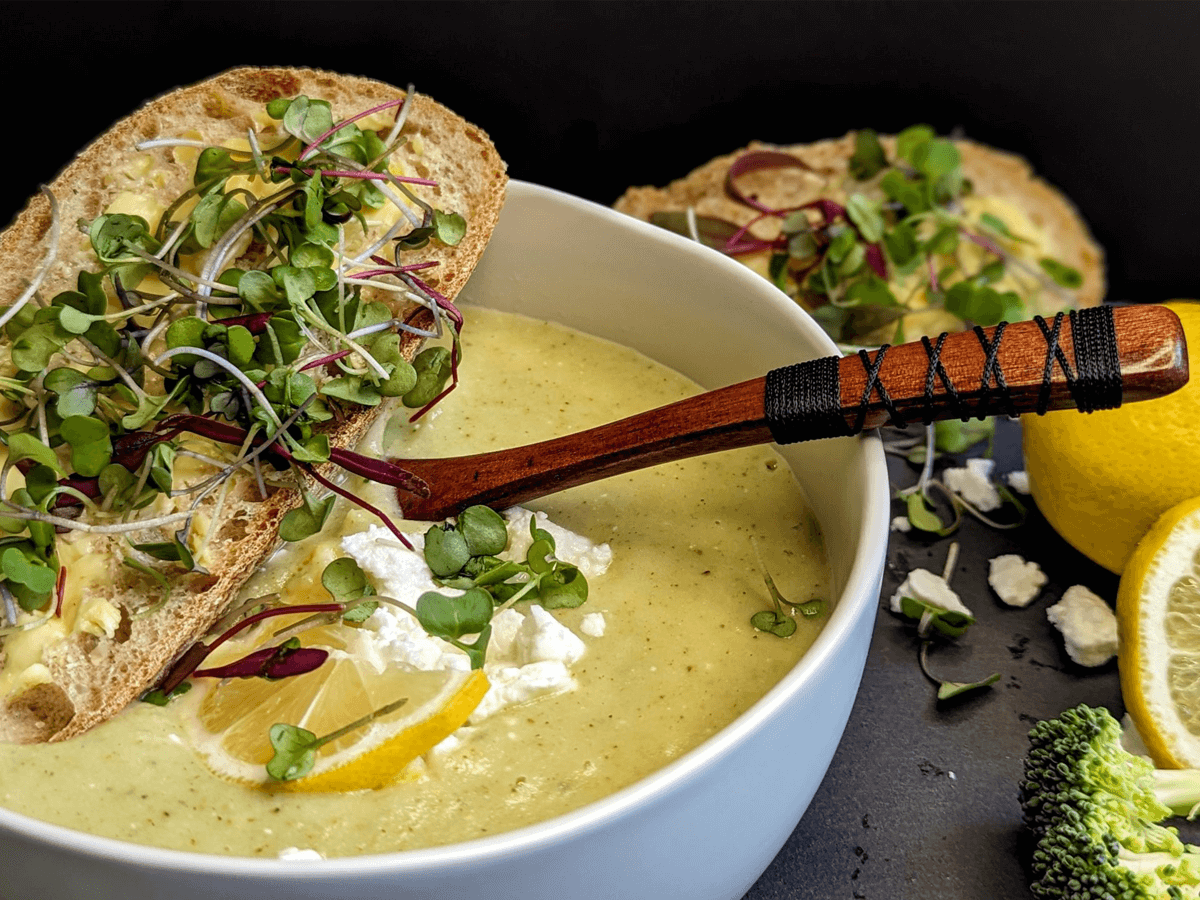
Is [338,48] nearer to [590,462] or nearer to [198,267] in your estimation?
[198,267]

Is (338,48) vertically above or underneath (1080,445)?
above

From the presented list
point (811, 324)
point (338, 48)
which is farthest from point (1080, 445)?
point (338, 48)

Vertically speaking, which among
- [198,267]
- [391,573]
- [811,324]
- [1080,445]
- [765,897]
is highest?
[198,267]

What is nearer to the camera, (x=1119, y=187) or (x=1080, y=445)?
(x=1080, y=445)

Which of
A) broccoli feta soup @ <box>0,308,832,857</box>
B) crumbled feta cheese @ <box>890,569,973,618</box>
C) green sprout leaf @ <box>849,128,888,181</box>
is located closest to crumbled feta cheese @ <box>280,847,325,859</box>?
broccoli feta soup @ <box>0,308,832,857</box>

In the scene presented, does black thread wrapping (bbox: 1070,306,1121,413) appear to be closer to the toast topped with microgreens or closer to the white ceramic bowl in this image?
the white ceramic bowl

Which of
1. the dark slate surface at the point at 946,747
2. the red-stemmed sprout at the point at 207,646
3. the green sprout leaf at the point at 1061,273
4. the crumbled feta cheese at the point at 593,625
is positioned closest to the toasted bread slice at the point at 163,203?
the red-stemmed sprout at the point at 207,646
